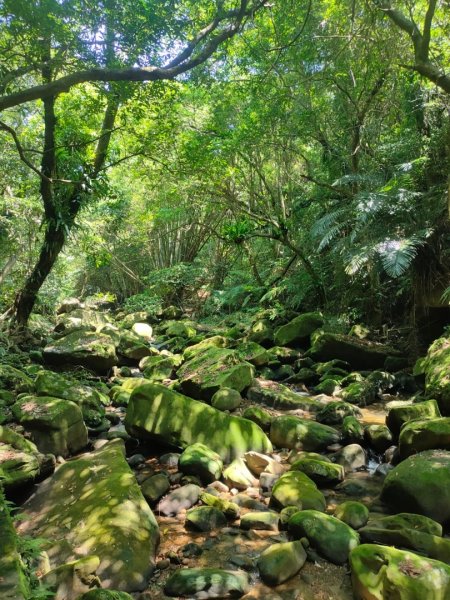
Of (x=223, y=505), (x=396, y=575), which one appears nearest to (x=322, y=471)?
(x=223, y=505)

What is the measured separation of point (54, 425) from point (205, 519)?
2.08 meters

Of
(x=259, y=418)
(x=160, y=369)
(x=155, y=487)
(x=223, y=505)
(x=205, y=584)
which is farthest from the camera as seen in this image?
(x=160, y=369)

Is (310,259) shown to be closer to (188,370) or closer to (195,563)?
(188,370)

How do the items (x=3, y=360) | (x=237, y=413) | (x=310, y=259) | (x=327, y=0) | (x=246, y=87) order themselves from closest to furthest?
(x=237, y=413) → (x=3, y=360) → (x=327, y=0) → (x=246, y=87) → (x=310, y=259)

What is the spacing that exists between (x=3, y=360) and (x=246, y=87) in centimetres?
735

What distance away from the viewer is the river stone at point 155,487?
3.73 metres

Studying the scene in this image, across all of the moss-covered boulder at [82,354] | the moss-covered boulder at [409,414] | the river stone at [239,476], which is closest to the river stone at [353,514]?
the river stone at [239,476]

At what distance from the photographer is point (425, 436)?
4.11 meters

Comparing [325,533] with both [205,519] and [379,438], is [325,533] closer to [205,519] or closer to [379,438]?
[205,519]

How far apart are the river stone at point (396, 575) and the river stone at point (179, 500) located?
1478mm

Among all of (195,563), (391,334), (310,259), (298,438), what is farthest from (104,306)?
(195,563)

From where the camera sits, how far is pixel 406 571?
2.47 meters

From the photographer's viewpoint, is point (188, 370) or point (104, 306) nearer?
point (188, 370)

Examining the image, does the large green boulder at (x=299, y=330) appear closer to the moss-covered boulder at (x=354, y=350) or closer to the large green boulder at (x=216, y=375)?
the moss-covered boulder at (x=354, y=350)
